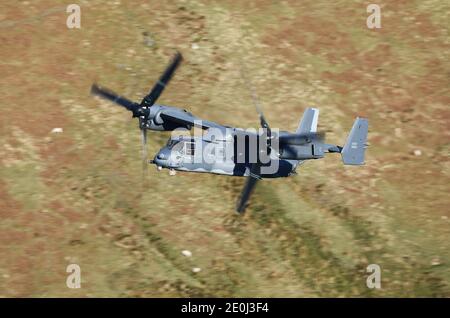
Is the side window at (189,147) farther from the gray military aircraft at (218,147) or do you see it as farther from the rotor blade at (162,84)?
the rotor blade at (162,84)

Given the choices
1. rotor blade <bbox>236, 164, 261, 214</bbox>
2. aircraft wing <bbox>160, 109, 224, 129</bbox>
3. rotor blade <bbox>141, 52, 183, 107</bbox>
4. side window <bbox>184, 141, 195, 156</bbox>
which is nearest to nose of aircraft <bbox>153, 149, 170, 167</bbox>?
side window <bbox>184, 141, 195, 156</bbox>

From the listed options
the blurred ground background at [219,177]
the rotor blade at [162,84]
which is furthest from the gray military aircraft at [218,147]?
the blurred ground background at [219,177]

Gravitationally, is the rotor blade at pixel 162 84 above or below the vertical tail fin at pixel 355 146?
above

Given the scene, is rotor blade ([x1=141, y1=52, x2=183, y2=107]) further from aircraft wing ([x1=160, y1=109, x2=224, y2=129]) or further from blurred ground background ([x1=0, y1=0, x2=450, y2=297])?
blurred ground background ([x1=0, y1=0, x2=450, y2=297])

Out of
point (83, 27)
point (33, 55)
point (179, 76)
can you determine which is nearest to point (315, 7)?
point (179, 76)

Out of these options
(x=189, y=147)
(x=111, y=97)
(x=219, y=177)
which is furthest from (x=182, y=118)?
(x=219, y=177)

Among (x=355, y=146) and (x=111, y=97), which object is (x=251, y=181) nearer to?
(x=355, y=146)

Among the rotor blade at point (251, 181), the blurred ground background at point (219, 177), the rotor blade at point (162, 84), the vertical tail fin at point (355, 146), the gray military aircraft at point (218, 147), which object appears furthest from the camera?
the blurred ground background at point (219, 177)
